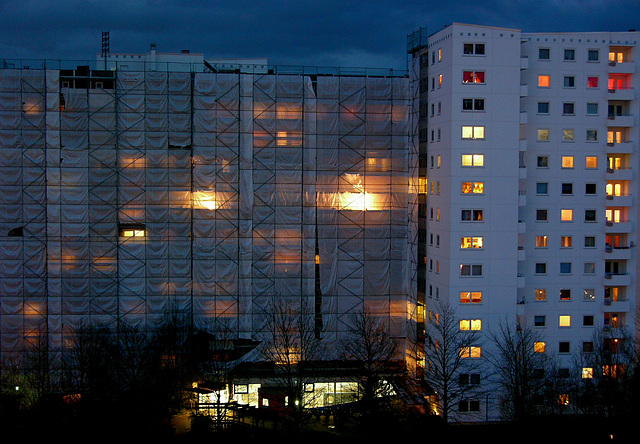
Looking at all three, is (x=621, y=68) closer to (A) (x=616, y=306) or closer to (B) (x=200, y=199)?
(A) (x=616, y=306)

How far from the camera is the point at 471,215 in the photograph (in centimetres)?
3559

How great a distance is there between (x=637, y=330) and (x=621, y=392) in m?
6.31

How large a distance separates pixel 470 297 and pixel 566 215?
7330mm

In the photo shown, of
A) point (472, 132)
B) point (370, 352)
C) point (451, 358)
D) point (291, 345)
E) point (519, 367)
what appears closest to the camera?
point (519, 367)

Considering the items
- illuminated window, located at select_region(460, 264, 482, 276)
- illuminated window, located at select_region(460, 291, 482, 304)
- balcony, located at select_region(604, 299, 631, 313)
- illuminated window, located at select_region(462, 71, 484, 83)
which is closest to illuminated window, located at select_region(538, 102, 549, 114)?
illuminated window, located at select_region(462, 71, 484, 83)

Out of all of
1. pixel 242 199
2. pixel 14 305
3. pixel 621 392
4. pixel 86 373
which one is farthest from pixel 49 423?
pixel 621 392

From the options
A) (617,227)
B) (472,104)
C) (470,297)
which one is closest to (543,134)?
(472,104)

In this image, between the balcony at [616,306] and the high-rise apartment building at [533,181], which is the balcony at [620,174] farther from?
the balcony at [616,306]

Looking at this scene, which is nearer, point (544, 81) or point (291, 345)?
point (544, 81)

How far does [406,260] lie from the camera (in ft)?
130

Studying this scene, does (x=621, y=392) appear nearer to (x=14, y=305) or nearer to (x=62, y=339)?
(x=62, y=339)

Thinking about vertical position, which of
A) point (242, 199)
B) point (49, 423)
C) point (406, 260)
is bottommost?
point (49, 423)

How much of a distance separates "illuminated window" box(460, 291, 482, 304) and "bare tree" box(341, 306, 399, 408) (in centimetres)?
487

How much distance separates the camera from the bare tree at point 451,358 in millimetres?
34219
